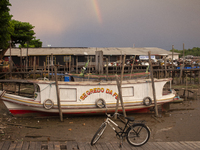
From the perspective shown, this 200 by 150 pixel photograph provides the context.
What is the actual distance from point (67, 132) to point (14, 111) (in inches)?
168

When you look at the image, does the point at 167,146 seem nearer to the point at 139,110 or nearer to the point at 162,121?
the point at 162,121

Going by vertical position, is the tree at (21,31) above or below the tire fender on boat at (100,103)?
above

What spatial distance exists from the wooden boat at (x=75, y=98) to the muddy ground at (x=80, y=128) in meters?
0.65

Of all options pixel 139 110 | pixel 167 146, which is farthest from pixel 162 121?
pixel 167 146

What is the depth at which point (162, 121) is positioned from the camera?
12.8 meters

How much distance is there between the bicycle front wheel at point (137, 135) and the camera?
6.66 m

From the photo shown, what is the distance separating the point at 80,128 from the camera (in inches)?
443

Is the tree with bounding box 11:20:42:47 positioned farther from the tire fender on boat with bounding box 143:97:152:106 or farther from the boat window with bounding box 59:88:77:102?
the tire fender on boat with bounding box 143:97:152:106

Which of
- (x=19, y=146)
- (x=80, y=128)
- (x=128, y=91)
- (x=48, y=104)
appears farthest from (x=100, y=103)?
(x=19, y=146)

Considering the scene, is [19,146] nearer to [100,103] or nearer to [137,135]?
A: [137,135]

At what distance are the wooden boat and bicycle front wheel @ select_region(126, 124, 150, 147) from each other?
5744mm

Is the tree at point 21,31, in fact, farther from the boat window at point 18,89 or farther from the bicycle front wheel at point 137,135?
the bicycle front wheel at point 137,135

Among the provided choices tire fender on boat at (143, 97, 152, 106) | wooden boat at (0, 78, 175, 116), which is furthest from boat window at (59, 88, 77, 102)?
tire fender on boat at (143, 97, 152, 106)

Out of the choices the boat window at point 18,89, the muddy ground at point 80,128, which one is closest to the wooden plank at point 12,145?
the muddy ground at point 80,128
